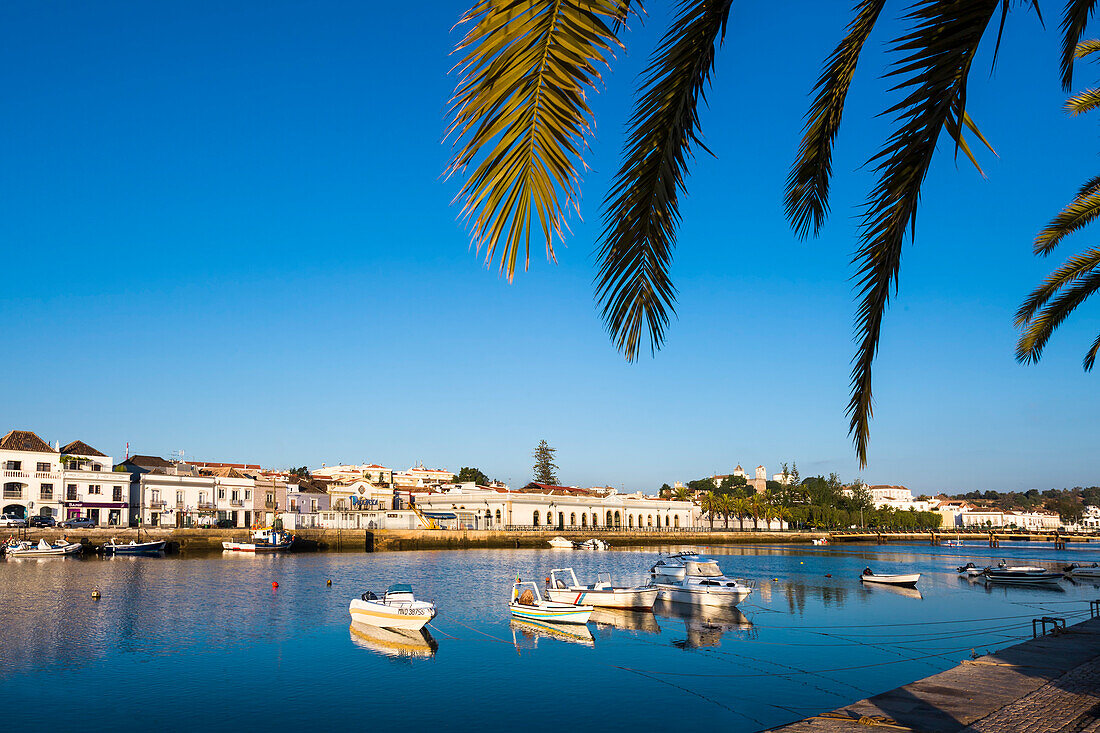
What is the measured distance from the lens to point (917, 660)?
2555cm

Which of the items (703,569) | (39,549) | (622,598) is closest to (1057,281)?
(622,598)

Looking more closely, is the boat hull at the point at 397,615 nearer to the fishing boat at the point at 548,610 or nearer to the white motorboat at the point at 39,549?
the fishing boat at the point at 548,610

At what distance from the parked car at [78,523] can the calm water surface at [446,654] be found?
18.5 metres

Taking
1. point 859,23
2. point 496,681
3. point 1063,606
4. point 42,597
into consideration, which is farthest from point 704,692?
point 42,597

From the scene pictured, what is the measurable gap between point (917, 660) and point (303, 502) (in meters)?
74.9

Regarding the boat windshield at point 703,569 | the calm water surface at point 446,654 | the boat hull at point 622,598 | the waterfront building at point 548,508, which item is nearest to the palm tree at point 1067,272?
the calm water surface at point 446,654

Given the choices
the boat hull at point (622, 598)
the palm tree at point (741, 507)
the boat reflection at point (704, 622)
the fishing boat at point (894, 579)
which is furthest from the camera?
the palm tree at point (741, 507)

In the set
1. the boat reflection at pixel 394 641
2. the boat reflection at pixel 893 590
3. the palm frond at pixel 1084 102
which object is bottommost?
the boat reflection at pixel 893 590

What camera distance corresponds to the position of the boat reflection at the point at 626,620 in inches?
1275

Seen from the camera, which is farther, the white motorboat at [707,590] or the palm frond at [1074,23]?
the white motorboat at [707,590]

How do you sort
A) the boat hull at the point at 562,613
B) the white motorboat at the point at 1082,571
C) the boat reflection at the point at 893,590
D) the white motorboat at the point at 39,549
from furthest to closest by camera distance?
the white motorboat at the point at 39,549, the white motorboat at the point at 1082,571, the boat reflection at the point at 893,590, the boat hull at the point at 562,613

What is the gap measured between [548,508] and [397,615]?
69.0 m

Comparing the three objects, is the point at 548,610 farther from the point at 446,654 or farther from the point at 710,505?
the point at 710,505

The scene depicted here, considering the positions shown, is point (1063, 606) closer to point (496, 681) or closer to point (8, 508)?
point (496, 681)
